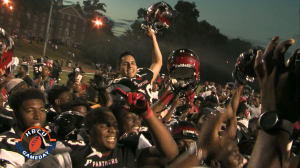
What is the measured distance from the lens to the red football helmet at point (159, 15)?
12.9 ft

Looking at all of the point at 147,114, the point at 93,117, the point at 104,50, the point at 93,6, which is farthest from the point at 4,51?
the point at 93,6

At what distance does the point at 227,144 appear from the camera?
2.29m

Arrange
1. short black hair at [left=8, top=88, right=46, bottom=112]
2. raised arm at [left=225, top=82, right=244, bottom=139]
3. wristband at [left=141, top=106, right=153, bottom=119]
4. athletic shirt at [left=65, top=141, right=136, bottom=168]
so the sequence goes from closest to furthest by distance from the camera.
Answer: wristband at [left=141, top=106, right=153, bottom=119] → athletic shirt at [left=65, top=141, right=136, bottom=168] → raised arm at [left=225, top=82, right=244, bottom=139] → short black hair at [left=8, top=88, right=46, bottom=112]

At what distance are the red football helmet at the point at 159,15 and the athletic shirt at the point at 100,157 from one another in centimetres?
190

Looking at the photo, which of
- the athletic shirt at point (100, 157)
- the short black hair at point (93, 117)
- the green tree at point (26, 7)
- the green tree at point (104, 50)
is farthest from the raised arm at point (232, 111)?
the green tree at point (26, 7)

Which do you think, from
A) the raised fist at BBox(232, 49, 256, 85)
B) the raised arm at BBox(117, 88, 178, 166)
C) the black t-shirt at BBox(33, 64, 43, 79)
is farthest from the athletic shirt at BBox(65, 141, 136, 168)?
the black t-shirt at BBox(33, 64, 43, 79)

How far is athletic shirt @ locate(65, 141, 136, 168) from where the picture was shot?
2510mm

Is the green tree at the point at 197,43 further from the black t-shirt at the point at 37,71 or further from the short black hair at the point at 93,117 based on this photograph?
the short black hair at the point at 93,117

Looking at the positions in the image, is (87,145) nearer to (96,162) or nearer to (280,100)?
(96,162)

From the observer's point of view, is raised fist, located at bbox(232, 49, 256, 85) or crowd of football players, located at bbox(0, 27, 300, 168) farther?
raised fist, located at bbox(232, 49, 256, 85)

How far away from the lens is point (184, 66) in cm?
351

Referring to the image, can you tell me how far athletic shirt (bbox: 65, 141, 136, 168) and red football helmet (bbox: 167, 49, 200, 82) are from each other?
1.22 m

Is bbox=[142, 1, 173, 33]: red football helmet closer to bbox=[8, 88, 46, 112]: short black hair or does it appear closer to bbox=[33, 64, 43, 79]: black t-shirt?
bbox=[8, 88, 46, 112]: short black hair

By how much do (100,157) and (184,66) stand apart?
57.6 inches
